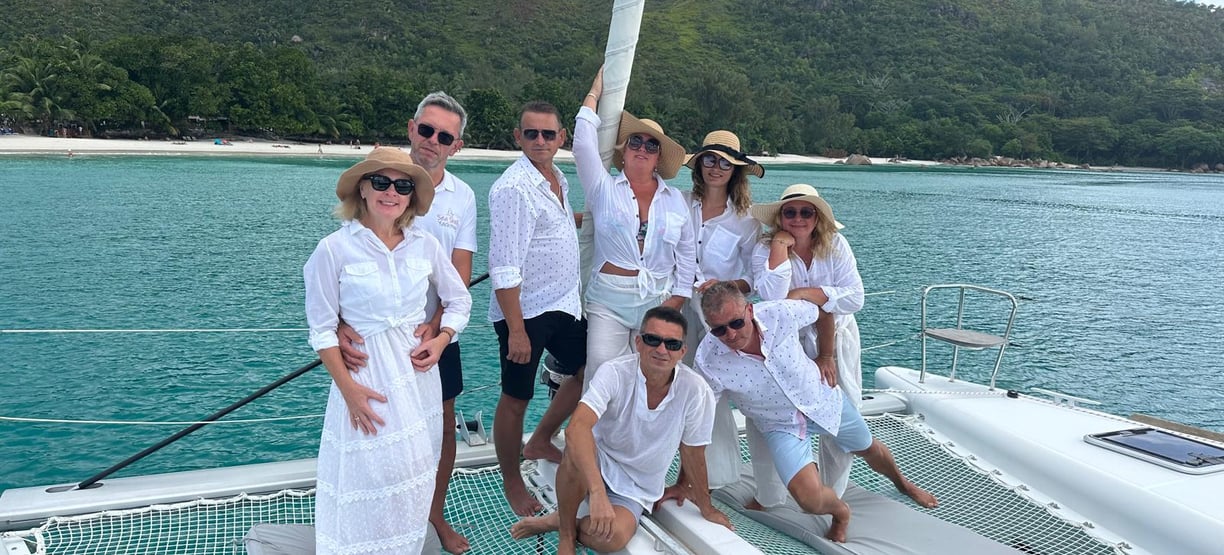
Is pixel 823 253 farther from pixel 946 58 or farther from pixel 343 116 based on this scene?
pixel 946 58

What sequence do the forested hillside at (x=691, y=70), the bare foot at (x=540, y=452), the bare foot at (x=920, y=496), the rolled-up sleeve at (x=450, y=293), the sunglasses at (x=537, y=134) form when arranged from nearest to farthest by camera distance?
the rolled-up sleeve at (x=450, y=293), the sunglasses at (x=537, y=134), the bare foot at (x=540, y=452), the bare foot at (x=920, y=496), the forested hillside at (x=691, y=70)

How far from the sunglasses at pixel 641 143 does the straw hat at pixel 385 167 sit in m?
1.15

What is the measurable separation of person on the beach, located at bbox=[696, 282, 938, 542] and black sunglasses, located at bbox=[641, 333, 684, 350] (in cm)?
38

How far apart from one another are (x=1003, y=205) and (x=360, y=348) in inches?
1758

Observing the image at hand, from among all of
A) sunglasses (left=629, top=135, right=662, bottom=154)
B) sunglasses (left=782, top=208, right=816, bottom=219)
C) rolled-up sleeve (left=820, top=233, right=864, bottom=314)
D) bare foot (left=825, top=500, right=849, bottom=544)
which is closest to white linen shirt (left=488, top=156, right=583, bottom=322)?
sunglasses (left=629, top=135, right=662, bottom=154)

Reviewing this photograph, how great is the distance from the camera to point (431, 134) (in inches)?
119

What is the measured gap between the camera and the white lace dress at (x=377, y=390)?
2.47m

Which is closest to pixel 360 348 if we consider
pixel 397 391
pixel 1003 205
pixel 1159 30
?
pixel 397 391

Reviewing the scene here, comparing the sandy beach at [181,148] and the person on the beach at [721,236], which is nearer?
the person on the beach at [721,236]

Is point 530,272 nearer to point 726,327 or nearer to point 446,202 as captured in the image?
point 446,202

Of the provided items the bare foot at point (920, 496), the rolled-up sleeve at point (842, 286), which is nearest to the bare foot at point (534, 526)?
the rolled-up sleeve at point (842, 286)

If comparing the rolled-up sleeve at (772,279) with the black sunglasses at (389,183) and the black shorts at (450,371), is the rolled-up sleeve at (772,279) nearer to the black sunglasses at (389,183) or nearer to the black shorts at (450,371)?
the black shorts at (450,371)

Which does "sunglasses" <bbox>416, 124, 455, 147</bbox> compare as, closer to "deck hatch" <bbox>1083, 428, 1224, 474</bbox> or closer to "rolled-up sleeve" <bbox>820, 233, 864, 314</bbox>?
"rolled-up sleeve" <bbox>820, 233, 864, 314</bbox>

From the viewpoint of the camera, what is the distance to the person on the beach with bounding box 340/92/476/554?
304cm
